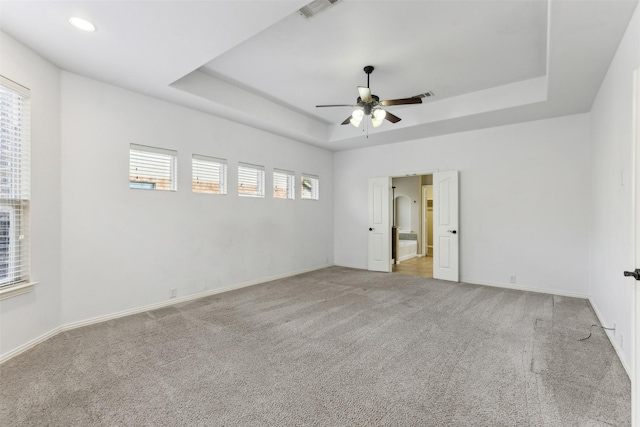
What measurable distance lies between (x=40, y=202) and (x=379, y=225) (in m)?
5.60

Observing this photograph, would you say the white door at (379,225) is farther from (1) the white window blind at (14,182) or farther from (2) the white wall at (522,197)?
(1) the white window blind at (14,182)

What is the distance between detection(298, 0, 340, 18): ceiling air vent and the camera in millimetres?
2594

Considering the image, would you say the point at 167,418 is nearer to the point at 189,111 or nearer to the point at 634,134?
the point at 634,134

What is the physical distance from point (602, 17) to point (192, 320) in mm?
4925

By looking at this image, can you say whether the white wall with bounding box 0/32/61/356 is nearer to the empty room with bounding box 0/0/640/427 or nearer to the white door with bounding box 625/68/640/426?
the empty room with bounding box 0/0/640/427

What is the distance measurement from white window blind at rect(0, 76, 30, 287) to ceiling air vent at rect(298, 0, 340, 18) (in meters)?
2.74

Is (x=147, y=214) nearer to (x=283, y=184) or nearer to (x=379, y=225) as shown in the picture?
(x=283, y=184)

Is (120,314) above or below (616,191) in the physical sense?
below

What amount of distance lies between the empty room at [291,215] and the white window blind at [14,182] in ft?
0.06

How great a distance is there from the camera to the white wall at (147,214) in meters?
3.35

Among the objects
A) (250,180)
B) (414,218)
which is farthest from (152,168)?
(414,218)

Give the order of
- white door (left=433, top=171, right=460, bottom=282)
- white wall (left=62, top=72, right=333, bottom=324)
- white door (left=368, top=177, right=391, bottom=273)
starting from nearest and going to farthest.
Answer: white wall (left=62, top=72, right=333, bottom=324) → white door (left=433, top=171, right=460, bottom=282) → white door (left=368, top=177, right=391, bottom=273)

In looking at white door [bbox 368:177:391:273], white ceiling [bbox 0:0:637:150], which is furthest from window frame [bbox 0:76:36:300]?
white door [bbox 368:177:391:273]

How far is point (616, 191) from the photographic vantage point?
2799mm
